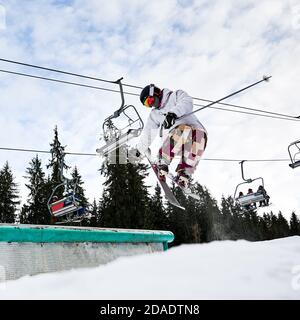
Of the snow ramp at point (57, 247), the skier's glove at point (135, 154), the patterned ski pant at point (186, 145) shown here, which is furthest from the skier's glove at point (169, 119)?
the snow ramp at point (57, 247)

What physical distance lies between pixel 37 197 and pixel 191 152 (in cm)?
2680

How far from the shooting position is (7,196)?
31.3m

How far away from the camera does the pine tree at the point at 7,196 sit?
1192 inches

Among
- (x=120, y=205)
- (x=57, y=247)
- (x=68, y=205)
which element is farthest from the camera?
(x=120, y=205)

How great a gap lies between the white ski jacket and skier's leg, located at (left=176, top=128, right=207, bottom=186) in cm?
13

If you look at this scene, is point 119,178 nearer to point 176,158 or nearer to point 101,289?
point 176,158

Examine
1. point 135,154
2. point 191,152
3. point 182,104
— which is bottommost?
point 191,152

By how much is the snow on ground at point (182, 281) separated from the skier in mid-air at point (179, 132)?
2789 mm

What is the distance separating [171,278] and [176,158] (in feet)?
11.8

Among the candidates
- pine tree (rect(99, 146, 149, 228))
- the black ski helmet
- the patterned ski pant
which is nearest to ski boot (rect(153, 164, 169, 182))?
the patterned ski pant

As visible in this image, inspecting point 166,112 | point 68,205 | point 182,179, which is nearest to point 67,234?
point 182,179

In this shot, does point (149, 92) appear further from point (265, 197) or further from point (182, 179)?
point (265, 197)

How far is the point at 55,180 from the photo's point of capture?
27375 millimetres
